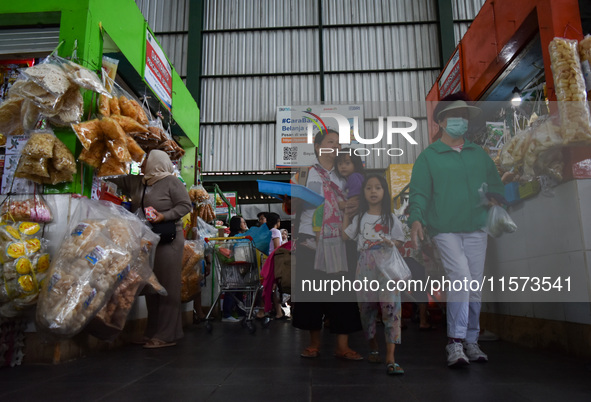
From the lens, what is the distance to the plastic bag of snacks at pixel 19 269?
2.35m

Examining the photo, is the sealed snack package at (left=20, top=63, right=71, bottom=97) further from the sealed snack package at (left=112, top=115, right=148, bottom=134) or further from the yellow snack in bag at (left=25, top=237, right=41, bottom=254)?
the yellow snack in bag at (left=25, top=237, right=41, bottom=254)

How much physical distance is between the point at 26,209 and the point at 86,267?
66 cm

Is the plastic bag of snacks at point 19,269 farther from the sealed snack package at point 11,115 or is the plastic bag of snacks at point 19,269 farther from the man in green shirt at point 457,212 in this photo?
the man in green shirt at point 457,212

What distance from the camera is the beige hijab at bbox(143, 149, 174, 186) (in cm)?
335

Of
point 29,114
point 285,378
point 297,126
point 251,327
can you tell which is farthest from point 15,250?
point 297,126

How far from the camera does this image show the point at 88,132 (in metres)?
2.80

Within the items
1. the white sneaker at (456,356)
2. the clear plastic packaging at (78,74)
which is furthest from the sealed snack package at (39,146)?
the white sneaker at (456,356)

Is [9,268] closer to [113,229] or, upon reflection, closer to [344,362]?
[113,229]

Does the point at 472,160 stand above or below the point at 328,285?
above

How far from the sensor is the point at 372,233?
2.46m

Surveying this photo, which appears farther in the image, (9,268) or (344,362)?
(344,362)

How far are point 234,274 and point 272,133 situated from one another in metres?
7.53

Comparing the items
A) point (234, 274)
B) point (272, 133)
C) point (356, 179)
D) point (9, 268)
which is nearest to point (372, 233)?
point (356, 179)

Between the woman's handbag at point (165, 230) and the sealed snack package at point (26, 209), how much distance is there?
69cm
